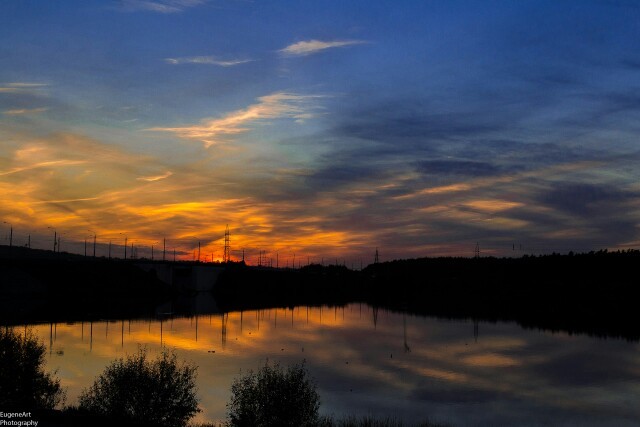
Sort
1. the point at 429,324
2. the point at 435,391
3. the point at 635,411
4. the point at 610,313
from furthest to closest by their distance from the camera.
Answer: the point at 610,313 < the point at 429,324 < the point at 435,391 < the point at 635,411

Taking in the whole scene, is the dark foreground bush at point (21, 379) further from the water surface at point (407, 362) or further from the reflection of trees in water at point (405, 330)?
the reflection of trees in water at point (405, 330)

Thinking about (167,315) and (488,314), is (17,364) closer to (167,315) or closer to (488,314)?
(167,315)

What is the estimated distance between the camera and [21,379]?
29.0 m

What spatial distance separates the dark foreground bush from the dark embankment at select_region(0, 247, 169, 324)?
257 ft

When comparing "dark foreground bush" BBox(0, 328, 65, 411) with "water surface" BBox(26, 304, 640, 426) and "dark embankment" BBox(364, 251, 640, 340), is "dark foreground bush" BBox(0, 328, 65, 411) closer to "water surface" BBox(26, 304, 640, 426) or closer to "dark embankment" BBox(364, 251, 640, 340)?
"water surface" BBox(26, 304, 640, 426)

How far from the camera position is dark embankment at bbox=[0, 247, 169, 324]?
118 m

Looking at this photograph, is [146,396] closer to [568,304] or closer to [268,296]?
[568,304]

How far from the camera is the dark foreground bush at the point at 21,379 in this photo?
28031 mm

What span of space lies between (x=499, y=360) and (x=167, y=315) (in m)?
65.6

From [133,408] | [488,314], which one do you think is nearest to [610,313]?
[488,314]

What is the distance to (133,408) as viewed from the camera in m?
26.7

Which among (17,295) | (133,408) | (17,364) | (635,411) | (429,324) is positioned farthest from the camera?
(17,295)

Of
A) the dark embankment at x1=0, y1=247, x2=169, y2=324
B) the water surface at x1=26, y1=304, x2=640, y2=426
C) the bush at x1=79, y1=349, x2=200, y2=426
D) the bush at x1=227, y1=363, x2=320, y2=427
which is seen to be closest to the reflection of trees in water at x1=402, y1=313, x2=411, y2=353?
the water surface at x1=26, y1=304, x2=640, y2=426

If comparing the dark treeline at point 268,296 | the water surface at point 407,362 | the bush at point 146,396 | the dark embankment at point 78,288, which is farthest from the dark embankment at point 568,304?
the bush at point 146,396
